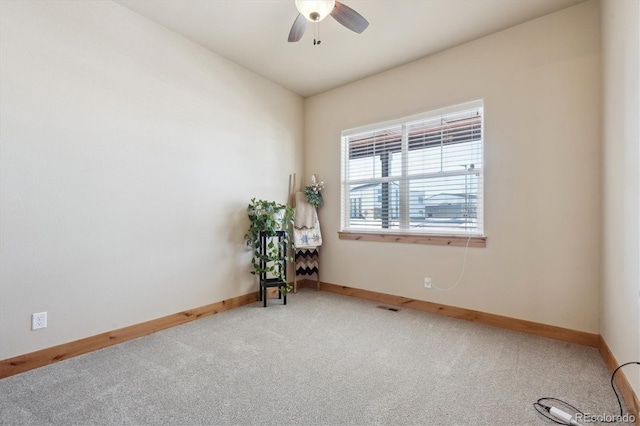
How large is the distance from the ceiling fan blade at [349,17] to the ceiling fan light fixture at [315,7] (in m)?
0.08

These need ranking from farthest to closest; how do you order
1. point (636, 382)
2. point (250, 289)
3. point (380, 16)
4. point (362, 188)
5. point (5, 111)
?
point (362, 188) → point (250, 289) → point (380, 16) → point (5, 111) → point (636, 382)

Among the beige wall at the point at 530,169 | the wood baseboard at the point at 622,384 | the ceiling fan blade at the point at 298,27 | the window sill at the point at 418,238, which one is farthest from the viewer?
the window sill at the point at 418,238

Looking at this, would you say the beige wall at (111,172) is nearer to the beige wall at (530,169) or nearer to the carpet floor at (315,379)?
the carpet floor at (315,379)

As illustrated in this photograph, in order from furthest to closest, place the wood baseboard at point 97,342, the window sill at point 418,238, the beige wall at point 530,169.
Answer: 1. the window sill at point 418,238
2. the beige wall at point 530,169
3. the wood baseboard at point 97,342

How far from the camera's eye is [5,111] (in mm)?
2014

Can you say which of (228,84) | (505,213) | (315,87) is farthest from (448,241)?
(228,84)

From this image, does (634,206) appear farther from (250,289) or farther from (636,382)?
(250,289)

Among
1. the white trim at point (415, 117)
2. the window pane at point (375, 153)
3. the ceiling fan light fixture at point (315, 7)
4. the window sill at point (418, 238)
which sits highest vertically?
the ceiling fan light fixture at point (315, 7)

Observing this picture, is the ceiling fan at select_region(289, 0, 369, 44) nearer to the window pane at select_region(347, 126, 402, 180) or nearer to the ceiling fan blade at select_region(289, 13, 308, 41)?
the ceiling fan blade at select_region(289, 13, 308, 41)

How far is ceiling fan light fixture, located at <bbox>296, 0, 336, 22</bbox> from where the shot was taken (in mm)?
2068

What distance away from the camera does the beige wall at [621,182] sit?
1.62m

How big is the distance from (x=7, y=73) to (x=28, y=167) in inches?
25.1

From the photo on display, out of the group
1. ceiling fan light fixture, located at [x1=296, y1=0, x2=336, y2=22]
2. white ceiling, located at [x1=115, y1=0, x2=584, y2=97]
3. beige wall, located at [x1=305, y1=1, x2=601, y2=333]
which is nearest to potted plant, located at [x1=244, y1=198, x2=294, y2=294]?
beige wall, located at [x1=305, y1=1, x2=601, y2=333]

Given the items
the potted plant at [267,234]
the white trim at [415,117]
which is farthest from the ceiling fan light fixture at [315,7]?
the potted plant at [267,234]
